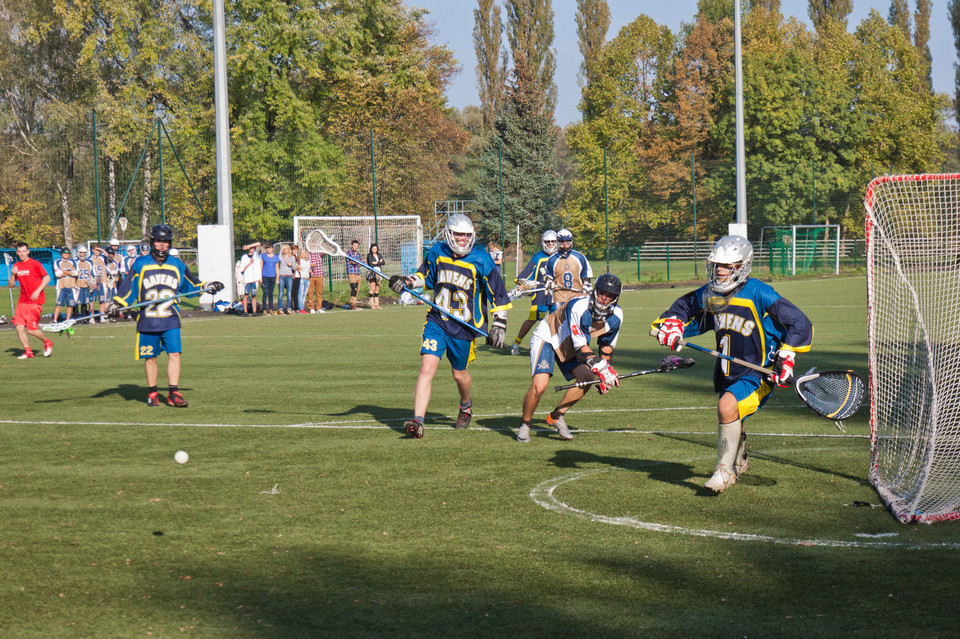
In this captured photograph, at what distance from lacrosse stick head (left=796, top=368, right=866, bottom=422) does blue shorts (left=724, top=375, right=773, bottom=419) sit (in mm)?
280

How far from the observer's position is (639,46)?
61.9 metres

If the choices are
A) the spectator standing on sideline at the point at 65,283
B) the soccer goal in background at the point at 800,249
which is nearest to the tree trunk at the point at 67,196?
the spectator standing on sideline at the point at 65,283

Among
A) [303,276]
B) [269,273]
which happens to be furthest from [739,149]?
[269,273]

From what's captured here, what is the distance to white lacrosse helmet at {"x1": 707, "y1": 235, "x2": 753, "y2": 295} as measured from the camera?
22.0 feet

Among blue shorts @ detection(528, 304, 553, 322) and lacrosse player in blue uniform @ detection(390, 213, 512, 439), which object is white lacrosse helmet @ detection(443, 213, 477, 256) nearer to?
lacrosse player in blue uniform @ detection(390, 213, 512, 439)

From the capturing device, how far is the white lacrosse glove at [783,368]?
6.45 metres

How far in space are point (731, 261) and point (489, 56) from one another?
214ft

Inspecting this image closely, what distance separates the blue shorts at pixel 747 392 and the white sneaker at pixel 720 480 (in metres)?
0.42

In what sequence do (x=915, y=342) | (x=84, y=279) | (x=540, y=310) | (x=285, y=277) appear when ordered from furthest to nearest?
(x=285, y=277), (x=84, y=279), (x=540, y=310), (x=915, y=342)

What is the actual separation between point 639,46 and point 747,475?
58788mm

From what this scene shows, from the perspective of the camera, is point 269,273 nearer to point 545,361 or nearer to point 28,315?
point 28,315

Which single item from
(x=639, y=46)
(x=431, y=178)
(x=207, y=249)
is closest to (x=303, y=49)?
(x=431, y=178)

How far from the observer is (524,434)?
8594 mm

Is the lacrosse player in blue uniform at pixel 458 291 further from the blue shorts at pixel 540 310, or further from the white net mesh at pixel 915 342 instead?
the blue shorts at pixel 540 310
